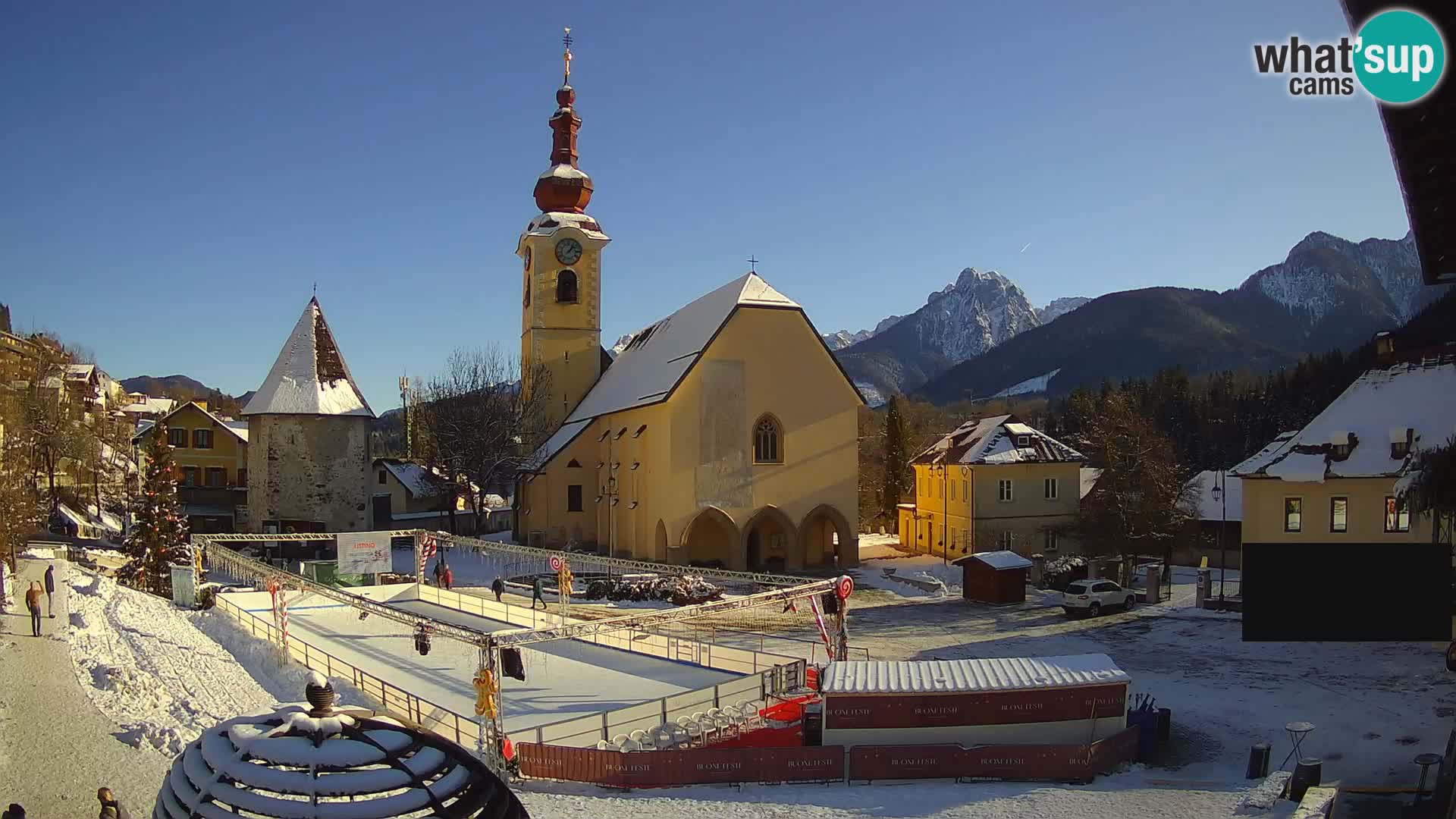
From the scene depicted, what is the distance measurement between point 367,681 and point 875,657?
11.3 meters

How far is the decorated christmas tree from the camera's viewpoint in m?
30.2

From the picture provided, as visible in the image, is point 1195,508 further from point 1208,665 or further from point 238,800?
point 238,800

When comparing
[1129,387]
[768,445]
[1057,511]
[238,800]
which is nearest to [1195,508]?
[1057,511]

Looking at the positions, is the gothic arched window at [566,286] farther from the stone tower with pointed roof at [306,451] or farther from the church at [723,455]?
the stone tower with pointed roof at [306,451]

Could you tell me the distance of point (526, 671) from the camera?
71.1ft

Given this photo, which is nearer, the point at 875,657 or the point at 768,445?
the point at 875,657

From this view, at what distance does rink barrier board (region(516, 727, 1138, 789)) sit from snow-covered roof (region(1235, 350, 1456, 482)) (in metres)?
A: 13.7

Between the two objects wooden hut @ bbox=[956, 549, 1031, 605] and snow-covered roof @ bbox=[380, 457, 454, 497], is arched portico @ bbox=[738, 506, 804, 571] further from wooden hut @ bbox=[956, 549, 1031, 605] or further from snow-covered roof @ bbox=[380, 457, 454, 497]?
snow-covered roof @ bbox=[380, 457, 454, 497]

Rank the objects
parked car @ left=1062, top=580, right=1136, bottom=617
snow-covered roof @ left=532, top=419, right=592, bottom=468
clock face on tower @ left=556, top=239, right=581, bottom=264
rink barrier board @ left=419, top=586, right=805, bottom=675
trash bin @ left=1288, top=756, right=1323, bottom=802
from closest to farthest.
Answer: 1. trash bin @ left=1288, top=756, right=1323, bottom=802
2. rink barrier board @ left=419, top=586, right=805, bottom=675
3. parked car @ left=1062, top=580, right=1136, bottom=617
4. snow-covered roof @ left=532, top=419, right=592, bottom=468
5. clock face on tower @ left=556, top=239, right=581, bottom=264

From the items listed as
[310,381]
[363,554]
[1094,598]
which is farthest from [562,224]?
[1094,598]

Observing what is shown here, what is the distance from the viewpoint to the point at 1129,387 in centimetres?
8675

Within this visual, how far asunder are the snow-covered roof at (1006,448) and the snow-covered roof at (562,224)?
69.7ft

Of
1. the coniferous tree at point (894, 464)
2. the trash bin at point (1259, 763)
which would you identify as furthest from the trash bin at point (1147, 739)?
the coniferous tree at point (894, 464)

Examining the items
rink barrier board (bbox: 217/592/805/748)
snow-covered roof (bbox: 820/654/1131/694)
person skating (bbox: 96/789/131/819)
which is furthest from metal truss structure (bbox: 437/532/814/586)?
person skating (bbox: 96/789/131/819)
